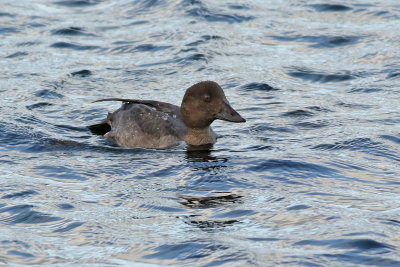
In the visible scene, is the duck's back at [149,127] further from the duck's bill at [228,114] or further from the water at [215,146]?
the duck's bill at [228,114]

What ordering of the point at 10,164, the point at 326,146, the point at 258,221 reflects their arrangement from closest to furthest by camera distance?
the point at 258,221, the point at 10,164, the point at 326,146

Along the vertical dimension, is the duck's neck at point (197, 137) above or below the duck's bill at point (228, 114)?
below

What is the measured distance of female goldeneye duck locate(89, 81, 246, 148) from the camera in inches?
433

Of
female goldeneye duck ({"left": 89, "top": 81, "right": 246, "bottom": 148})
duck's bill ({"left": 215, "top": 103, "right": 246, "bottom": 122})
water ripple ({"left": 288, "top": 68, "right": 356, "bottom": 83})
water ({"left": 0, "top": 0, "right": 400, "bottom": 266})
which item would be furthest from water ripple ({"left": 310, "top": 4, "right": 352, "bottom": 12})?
duck's bill ({"left": 215, "top": 103, "right": 246, "bottom": 122})

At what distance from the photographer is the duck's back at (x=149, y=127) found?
1114 centimetres

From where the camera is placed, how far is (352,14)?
1869 centimetres

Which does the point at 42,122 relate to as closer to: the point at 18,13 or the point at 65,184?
the point at 65,184

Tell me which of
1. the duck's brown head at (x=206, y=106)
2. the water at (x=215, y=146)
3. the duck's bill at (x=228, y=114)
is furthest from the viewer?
the duck's brown head at (x=206, y=106)

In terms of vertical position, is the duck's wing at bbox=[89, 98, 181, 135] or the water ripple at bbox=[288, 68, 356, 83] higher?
the duck's wing at bbox=[89, 98, 181, 135]

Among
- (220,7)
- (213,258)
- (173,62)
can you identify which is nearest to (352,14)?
(220,7)

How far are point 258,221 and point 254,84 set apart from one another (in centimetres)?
647

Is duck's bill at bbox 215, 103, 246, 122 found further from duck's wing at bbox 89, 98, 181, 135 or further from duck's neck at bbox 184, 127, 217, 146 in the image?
duck's wing at bbox 89, 98, 181, 135

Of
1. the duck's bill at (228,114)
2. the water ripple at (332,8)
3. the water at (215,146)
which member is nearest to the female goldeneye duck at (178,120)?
the duck's bill at (228,114)

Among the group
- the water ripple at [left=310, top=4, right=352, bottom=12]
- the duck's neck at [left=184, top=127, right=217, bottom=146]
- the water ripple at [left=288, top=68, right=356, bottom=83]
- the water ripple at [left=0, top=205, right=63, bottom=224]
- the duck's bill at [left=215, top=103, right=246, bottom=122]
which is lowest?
the water ripple at [left=288, top=68, right=356, bottom=83]
